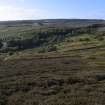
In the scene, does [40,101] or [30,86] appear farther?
[30,86]

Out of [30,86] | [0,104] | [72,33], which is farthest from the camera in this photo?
[72,33]

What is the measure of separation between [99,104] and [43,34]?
161970mm

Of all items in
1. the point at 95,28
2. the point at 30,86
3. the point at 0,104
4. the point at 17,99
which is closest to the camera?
the point at 0,104

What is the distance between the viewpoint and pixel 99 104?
73.9ft

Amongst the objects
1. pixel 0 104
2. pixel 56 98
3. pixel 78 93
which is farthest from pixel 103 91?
Answer: pixel 0 104

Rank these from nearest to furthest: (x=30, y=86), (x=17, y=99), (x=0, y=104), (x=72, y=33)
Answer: (x=0, y=104), (x=17, y=99), (x=30, y=86), (x=72, y=33)

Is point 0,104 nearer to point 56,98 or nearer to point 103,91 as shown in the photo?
point 56,98

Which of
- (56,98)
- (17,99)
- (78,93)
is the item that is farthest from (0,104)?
(78,93)

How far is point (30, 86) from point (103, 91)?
8295 mm

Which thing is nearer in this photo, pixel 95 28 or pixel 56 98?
pixel 56 98

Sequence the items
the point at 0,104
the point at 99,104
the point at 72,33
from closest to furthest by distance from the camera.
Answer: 1. the point at 99,104
2. the point at 0,104
3. the point at 72,33

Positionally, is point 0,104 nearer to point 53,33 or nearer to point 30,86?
point 30,86

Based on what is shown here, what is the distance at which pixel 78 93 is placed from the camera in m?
27.8

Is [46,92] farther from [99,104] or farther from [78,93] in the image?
[99,104]
